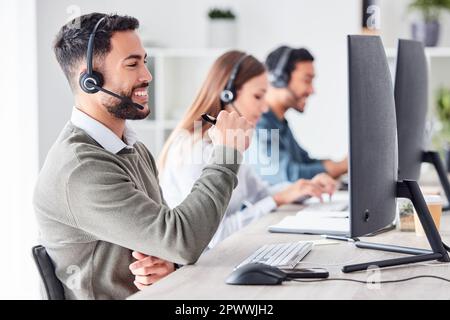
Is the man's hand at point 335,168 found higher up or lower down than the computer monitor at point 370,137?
lower down

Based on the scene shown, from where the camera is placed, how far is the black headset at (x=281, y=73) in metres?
3.07

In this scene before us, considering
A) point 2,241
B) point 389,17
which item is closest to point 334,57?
point 389,17

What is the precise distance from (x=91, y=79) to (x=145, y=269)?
37cm

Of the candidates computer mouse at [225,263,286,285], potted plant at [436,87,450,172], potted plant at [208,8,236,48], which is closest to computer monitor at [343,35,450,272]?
computer mouse at [225,263,286,285]

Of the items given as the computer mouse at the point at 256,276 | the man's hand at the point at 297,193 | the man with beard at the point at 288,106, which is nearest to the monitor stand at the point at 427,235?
the computer mouse at the point at 256,276

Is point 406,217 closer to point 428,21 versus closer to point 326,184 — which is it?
point 326,184

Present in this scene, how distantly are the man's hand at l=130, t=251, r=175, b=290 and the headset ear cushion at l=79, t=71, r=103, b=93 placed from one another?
32 centimetres

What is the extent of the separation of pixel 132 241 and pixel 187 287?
0.55 feet

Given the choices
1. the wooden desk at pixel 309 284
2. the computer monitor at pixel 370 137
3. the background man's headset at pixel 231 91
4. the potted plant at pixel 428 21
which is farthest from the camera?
the potted plant at pixel 428 21

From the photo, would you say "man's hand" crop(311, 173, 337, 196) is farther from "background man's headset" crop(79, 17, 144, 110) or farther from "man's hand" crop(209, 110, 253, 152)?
"background man's headset" crop(79, 17, 144, 110)

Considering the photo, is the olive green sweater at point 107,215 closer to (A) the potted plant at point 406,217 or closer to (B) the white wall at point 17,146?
(A) the potted plant at point 406,217

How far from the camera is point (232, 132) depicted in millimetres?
1542

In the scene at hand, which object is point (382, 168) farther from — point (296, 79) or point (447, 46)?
point (447, 46)

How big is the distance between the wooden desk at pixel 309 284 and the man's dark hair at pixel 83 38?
1.44 feet
